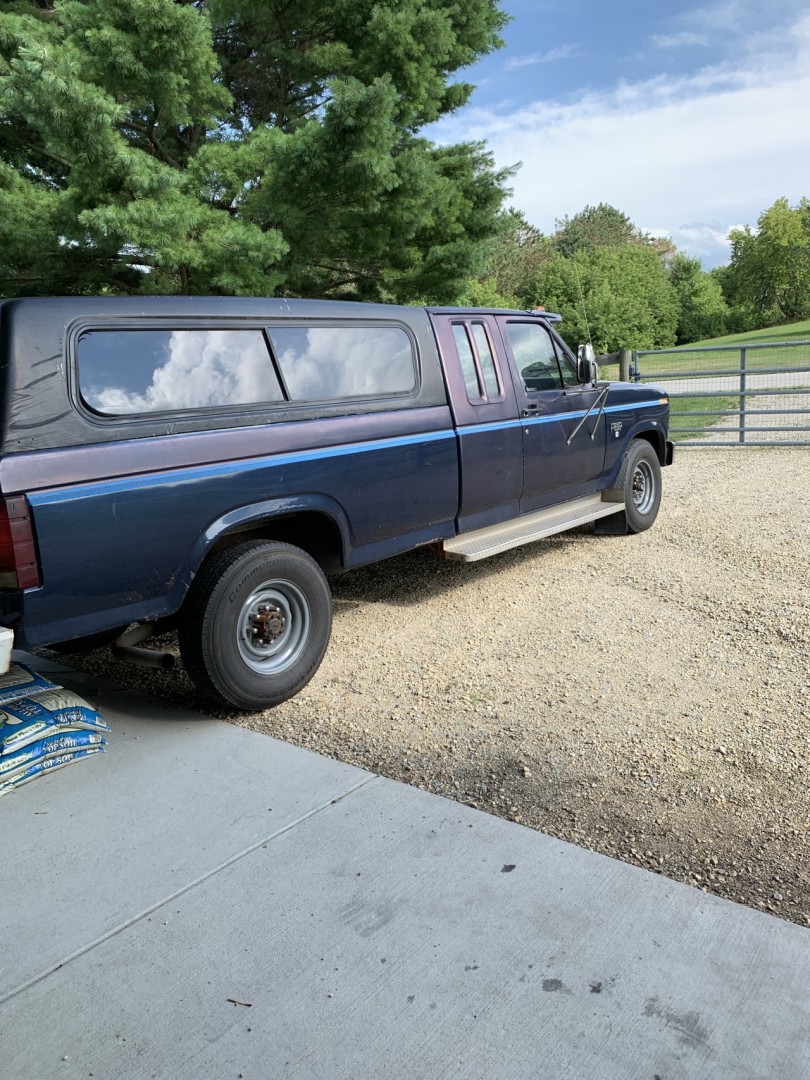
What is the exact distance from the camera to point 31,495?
3283 millimetres

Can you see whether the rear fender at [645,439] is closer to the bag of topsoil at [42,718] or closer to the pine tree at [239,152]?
the bag of topsoil at [42,718]

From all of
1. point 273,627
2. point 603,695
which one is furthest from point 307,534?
point 603,695

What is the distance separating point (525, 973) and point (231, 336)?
3101mm

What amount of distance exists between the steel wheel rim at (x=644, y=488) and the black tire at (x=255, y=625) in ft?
13.0

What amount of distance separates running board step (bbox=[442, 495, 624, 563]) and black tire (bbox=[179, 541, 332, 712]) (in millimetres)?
1212

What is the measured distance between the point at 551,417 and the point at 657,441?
2076mm

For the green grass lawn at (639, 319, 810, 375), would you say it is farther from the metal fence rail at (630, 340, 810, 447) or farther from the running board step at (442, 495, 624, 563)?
the running board step at (442, 495, 624, 563)

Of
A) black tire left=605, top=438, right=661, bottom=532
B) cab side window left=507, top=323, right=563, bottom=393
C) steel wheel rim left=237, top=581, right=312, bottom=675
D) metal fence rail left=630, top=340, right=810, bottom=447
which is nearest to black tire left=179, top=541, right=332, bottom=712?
steel wheel rim left=237, top=581, right=312, bottom=675

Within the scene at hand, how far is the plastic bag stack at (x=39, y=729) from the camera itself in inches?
142

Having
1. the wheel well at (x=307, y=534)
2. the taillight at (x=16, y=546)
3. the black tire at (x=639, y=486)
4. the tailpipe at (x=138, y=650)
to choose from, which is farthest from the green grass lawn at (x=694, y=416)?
the taillight at (x=16, y=546)

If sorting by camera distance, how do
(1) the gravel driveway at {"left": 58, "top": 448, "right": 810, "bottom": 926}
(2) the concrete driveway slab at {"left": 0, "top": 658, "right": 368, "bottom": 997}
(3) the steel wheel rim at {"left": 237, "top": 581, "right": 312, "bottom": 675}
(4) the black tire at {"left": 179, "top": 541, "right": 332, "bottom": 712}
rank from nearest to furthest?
(2) the concrete driveway slab at {"left": 0, "top": 658, "right": 368, "bottom": 997}
(1) the gravel driveway at {"left": 58, "top": 448, "right": 810, "bottom": 926}
(4) the black tire at {"left": 179, "top": 541, "right": 332, "bottom": 712}
(3) the steel wheel rim at {"left": 237, "top": 581, "right": 312, "bottom": 675}

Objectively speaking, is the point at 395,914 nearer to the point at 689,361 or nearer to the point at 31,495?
the point at 31,495

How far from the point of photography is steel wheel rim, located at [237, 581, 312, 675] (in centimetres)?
414

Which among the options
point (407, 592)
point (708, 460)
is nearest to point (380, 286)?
point (708, 460)
